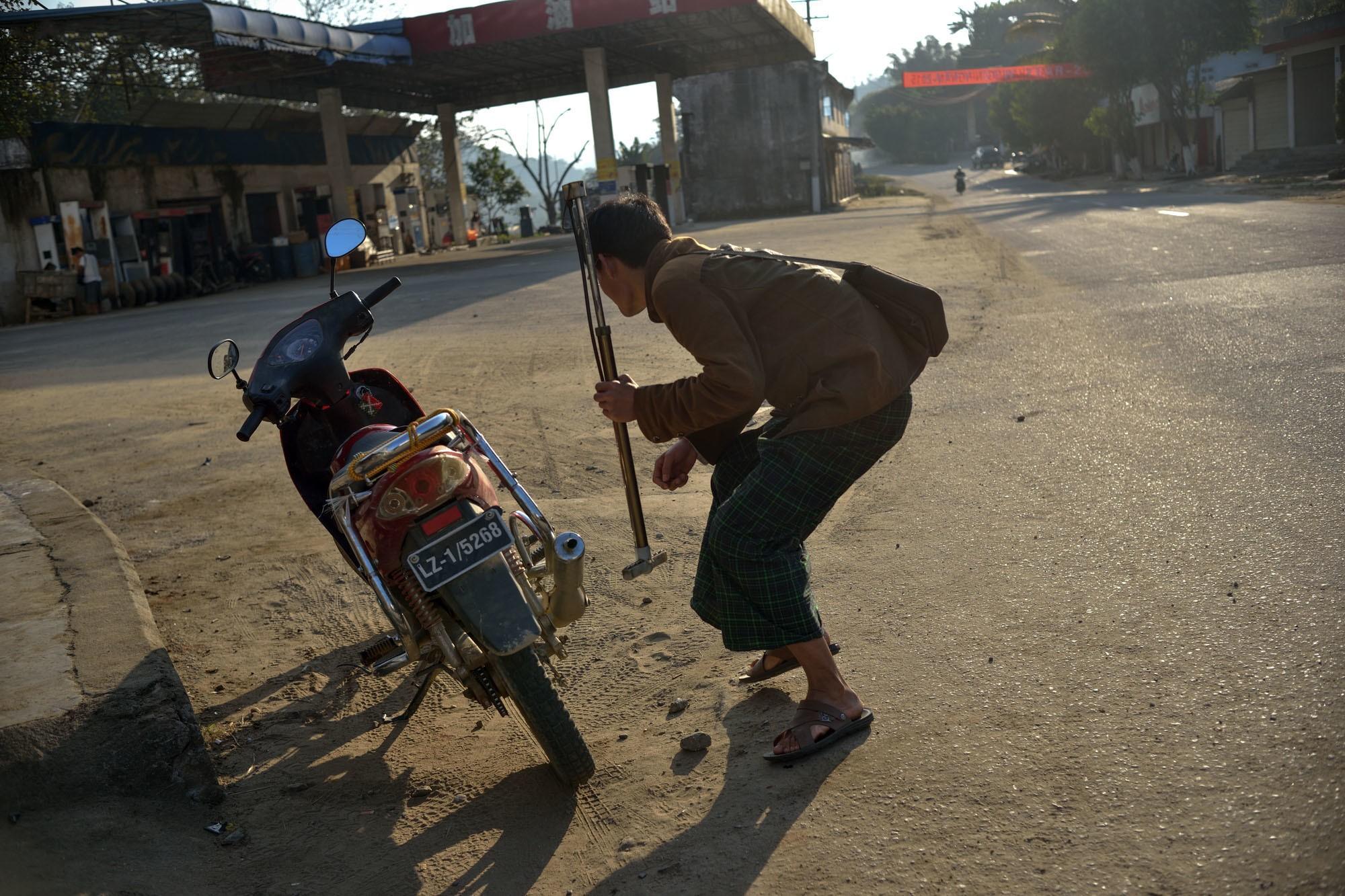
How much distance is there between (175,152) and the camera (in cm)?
2797

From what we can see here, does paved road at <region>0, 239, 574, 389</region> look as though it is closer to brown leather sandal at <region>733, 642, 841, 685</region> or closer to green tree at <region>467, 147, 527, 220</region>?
brown leather sandal at <region>733, 642, 841, 685</region>

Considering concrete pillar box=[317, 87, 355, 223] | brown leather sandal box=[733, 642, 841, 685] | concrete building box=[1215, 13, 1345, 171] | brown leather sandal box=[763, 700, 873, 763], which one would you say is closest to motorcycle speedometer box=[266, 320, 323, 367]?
brown leather sandal box=[733, 642, 841, 685]

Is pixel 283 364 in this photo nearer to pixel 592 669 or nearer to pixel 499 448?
pixel 592 669

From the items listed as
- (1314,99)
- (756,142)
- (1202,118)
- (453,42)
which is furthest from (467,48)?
(1202,118)

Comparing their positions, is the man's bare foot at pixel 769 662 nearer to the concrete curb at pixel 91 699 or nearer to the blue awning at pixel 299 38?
the concrete curb at pixel 91 699

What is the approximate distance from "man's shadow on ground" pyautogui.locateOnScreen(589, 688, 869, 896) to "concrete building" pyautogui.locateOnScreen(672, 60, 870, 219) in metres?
45.8

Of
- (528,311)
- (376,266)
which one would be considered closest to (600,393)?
(528,311)

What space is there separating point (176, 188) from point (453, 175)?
47.5 feet

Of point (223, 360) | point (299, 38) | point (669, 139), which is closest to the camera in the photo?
point (223, 360)

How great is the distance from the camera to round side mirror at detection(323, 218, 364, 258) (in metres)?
3.83

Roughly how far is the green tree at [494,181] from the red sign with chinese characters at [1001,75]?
18.1 metres

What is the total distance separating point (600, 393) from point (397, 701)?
1486mm

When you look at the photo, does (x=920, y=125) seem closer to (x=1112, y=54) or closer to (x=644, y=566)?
(x=1112, y=54)

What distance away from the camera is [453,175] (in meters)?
41.6
